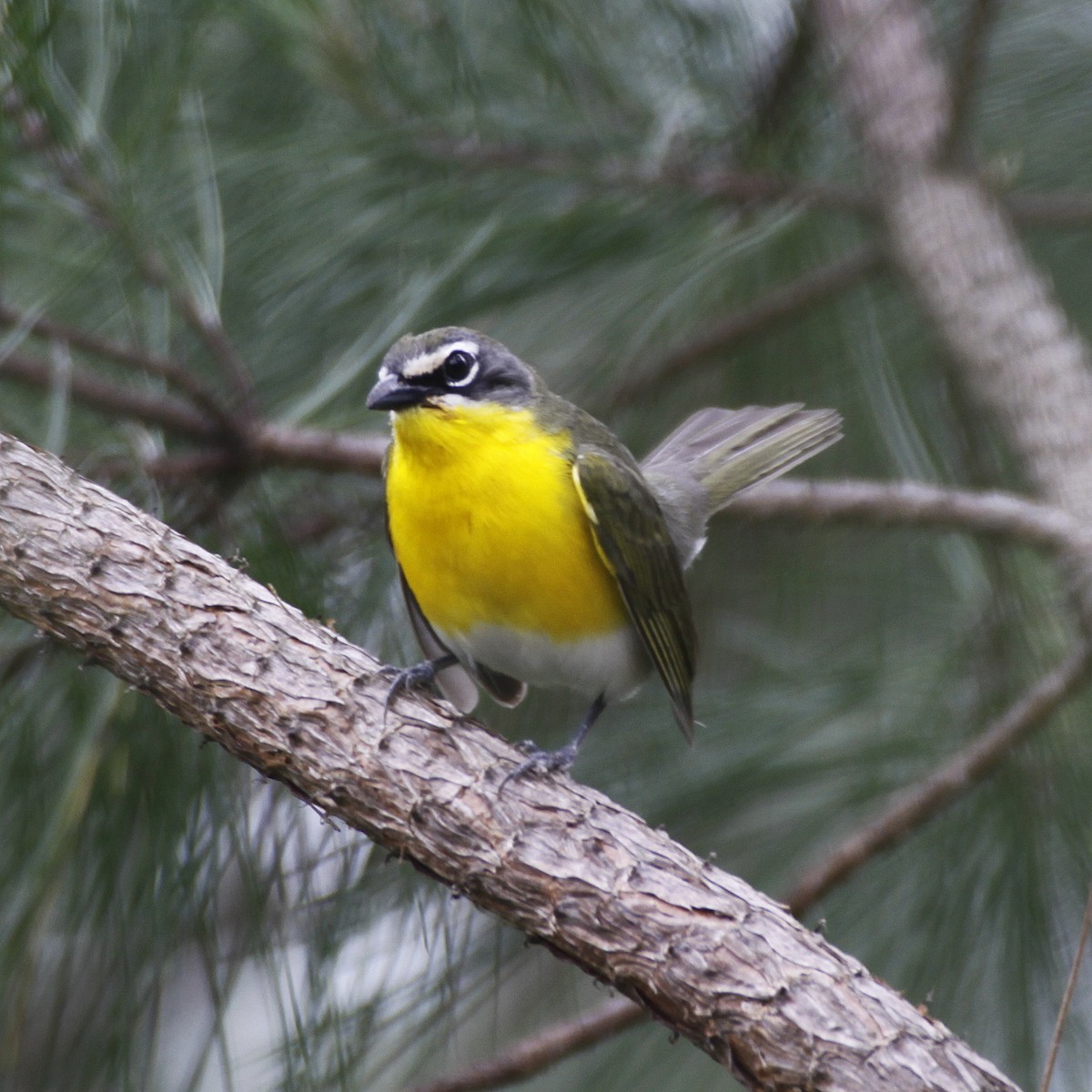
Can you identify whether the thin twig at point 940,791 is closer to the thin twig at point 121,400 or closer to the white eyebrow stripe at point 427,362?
the white eyebrow stripe at point 427,362

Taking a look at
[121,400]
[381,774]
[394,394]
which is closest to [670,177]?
[394,394]

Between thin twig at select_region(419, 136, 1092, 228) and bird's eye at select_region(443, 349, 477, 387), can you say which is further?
thin twig at select_region(419, 136, 1092, 228)

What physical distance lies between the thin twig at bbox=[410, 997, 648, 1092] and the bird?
1.67ft

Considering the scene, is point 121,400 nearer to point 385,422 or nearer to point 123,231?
point 123,231

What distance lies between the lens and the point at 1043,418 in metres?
3.19

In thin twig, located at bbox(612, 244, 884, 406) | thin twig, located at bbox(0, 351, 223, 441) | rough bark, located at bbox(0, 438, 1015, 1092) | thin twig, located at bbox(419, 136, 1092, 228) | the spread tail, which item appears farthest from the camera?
the spread tail

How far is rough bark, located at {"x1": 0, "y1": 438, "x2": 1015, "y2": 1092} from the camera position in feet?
7.01

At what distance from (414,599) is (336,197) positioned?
975mm

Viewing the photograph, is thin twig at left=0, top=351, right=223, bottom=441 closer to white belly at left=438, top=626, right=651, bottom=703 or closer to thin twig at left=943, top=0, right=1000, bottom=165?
white belly at left=438, top=626, right=651, bottom=703

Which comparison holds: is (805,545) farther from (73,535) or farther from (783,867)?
(73,535)

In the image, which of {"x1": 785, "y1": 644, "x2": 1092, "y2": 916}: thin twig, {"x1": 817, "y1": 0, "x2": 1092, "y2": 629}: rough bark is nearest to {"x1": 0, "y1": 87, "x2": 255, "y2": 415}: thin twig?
{"x1": 785, "y1": 644, "x2": 1092, "y2": 916}: thin twig

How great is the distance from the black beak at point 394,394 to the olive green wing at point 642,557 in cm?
46

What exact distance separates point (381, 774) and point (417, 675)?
719 mm

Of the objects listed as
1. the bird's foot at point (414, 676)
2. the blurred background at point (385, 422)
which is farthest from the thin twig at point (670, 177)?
the bird's foot at point (414, 676)
